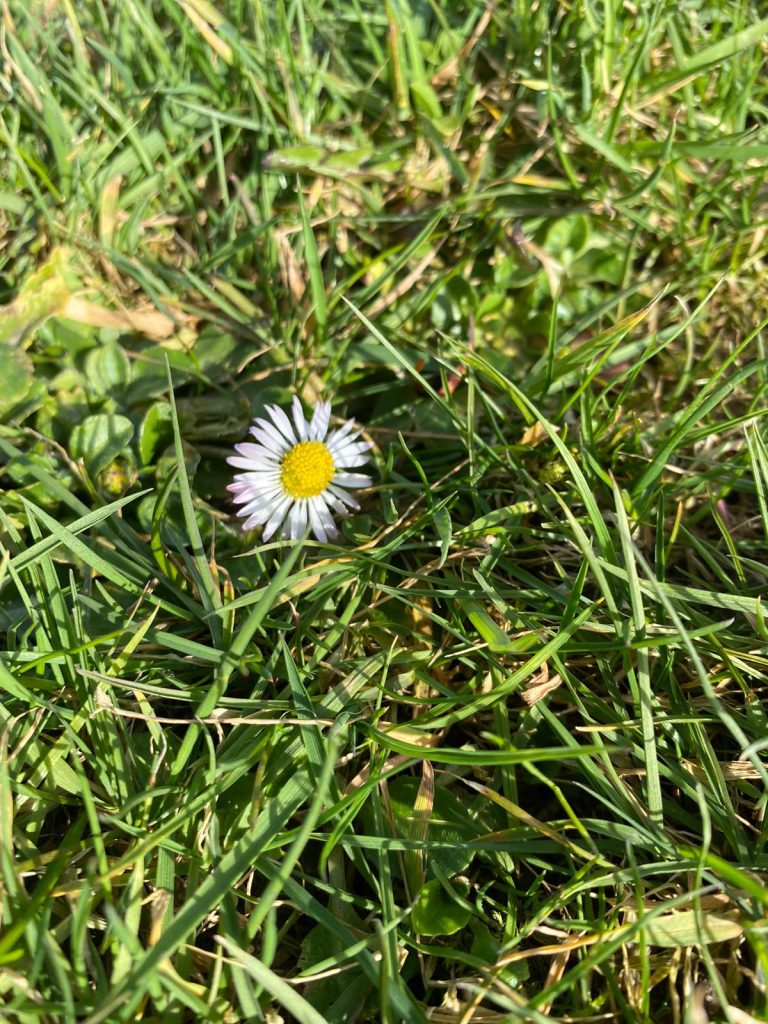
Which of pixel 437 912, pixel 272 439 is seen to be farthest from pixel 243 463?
pixel 437 912

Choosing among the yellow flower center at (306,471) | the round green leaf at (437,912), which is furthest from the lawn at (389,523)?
the yellow flower center at (306,471)

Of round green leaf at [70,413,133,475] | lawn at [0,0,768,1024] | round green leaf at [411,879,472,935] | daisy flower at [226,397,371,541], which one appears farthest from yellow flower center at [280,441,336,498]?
round green leaf at [411,879,472,935]

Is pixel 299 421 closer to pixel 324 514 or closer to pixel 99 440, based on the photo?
pixel 324 514

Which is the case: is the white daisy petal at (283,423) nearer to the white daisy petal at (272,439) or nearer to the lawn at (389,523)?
the white daisy petal at (272,439)

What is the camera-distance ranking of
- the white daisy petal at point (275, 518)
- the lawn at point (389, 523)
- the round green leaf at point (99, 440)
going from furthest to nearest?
the round green leaf at point (99, 440) → the white daisy petal at point (275, 518) → the lawn at point (389, 523)

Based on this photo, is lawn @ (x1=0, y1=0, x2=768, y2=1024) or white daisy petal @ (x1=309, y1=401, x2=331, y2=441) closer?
lawn @ (x1=0, y1=0, x2=768, y2=1024)

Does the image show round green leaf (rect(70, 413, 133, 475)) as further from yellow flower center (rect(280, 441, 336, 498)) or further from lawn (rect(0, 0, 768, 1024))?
yellow flower center (rect(280, 441, 336, 498))

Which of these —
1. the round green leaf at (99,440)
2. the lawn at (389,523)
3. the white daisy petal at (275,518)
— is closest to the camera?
the lawn at (389,523)
